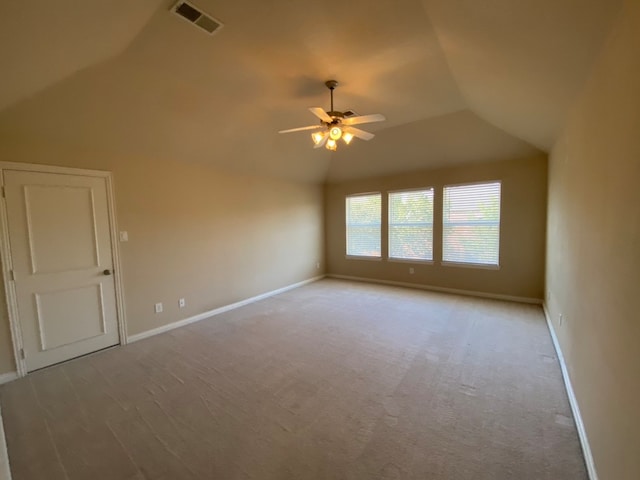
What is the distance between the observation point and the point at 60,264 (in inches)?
116

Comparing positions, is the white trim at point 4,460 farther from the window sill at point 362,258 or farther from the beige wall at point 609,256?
Result: the window sill at point 362,258

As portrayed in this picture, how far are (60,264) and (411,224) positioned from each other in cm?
555

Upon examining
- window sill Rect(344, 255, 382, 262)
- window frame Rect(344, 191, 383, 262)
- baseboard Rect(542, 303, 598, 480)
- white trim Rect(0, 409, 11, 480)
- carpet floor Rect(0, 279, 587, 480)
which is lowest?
carpet floor Rect(0, 279, 587, 480)

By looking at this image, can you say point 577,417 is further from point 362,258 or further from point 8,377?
A: point 8,377

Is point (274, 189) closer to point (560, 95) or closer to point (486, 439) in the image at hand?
point (560, 95)

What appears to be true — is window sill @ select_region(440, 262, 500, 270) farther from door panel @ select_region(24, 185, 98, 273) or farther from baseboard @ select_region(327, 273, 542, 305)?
door panel @ select_region(24, 185, 98, 273)

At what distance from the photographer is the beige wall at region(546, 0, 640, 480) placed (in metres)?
1.17

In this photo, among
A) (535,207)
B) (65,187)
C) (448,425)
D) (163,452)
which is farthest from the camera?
→ (535,207)

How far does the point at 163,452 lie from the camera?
70.2 inches

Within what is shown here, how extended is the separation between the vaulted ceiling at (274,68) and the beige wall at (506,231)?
1.82ft

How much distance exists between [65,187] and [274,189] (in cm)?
318

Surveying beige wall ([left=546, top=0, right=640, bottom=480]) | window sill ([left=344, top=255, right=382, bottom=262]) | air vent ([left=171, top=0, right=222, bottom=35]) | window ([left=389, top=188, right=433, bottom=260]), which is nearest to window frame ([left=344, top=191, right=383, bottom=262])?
window sill ([left=344, top=255, right=382, bottom=262])

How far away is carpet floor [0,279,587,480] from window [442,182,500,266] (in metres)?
1.60

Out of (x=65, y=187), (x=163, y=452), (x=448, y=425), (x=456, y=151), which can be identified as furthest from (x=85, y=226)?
(x=456, y=151)
